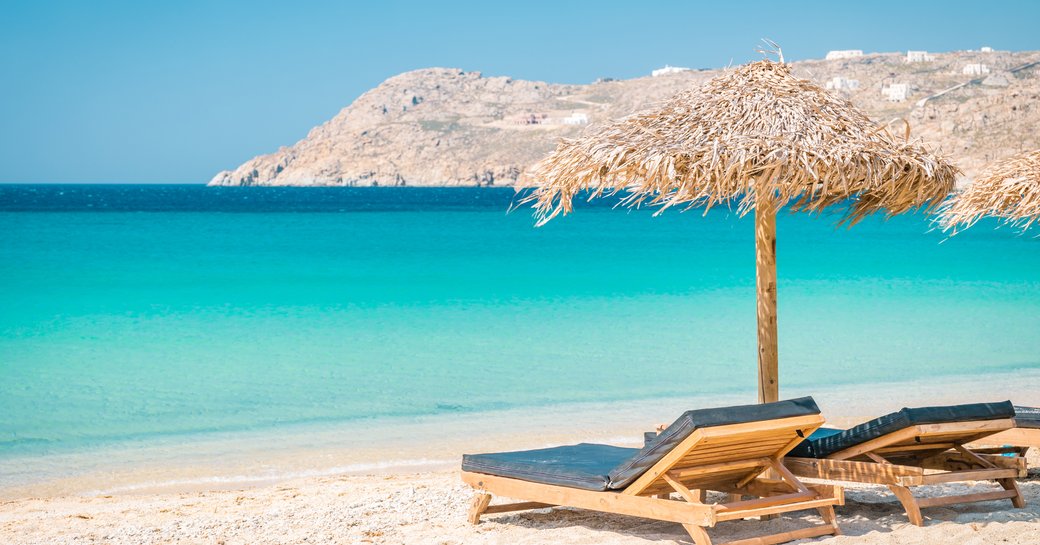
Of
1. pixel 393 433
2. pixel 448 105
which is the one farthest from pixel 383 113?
pixel 393 433

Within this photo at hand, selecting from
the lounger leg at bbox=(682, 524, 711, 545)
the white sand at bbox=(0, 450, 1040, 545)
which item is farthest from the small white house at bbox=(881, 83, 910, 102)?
the lounger leg at bbox=(682, 524, 711, 545)

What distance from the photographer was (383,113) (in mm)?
145875

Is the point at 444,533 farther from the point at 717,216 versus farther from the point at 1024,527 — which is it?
the point at 717,216

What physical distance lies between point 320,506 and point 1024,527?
2.96 meters

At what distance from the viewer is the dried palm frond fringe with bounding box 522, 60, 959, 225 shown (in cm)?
380

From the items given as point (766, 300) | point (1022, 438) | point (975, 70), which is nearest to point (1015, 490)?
point (1022, 438)

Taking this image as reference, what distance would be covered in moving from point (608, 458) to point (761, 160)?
131 cm

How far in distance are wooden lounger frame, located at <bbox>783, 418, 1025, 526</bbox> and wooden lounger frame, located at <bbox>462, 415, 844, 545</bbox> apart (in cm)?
17

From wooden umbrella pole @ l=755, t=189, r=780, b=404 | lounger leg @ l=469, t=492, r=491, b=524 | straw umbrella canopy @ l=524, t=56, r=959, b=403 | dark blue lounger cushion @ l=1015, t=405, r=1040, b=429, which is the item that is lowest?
lounger leg @ l=469, t=492, r=491, b=524

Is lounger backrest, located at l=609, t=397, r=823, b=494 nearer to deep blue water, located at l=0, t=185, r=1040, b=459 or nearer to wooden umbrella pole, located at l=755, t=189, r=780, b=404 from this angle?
wooden umbrella pole, located at l=755, t=189, r=780, b=404

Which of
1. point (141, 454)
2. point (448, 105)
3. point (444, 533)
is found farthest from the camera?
point (448, 105)

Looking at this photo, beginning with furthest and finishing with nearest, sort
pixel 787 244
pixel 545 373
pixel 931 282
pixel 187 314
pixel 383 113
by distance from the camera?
pixel 383 113 < pixel 787 244 < pixel 931 282 < pixel 187 314 < pixel 545 373

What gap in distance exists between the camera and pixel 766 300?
4289 mm

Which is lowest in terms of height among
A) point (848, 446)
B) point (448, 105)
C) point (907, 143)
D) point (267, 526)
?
point (267, 526)
